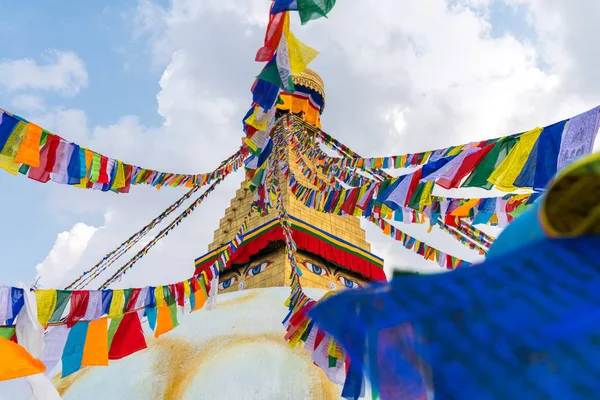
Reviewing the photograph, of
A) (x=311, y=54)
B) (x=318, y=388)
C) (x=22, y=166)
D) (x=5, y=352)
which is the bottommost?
(x=5, y=352)

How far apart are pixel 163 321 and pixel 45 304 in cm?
141

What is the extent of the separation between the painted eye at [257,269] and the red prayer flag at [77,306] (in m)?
5.41

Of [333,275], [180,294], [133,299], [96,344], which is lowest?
[96,344]

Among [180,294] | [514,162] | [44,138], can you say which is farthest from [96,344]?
[514,162]

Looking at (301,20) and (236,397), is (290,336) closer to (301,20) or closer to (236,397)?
(236,397)

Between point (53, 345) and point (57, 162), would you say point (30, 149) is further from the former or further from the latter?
point (53, 345)

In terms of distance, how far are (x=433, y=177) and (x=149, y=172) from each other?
3.78 m

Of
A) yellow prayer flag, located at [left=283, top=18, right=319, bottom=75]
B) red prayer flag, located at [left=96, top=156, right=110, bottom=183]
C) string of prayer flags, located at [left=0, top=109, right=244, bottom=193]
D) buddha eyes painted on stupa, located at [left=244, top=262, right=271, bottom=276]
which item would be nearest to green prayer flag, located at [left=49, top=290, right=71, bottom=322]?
string of prayer flags, located at [left=0, top=109, right=244, bottom=193]

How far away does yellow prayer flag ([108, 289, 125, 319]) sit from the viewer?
200 inches

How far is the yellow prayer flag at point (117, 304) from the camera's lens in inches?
200

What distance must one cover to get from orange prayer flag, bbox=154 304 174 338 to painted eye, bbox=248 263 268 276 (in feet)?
14.9

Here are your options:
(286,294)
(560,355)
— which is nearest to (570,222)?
(560,355)

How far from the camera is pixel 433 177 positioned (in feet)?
14.5

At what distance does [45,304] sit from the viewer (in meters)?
4.49
